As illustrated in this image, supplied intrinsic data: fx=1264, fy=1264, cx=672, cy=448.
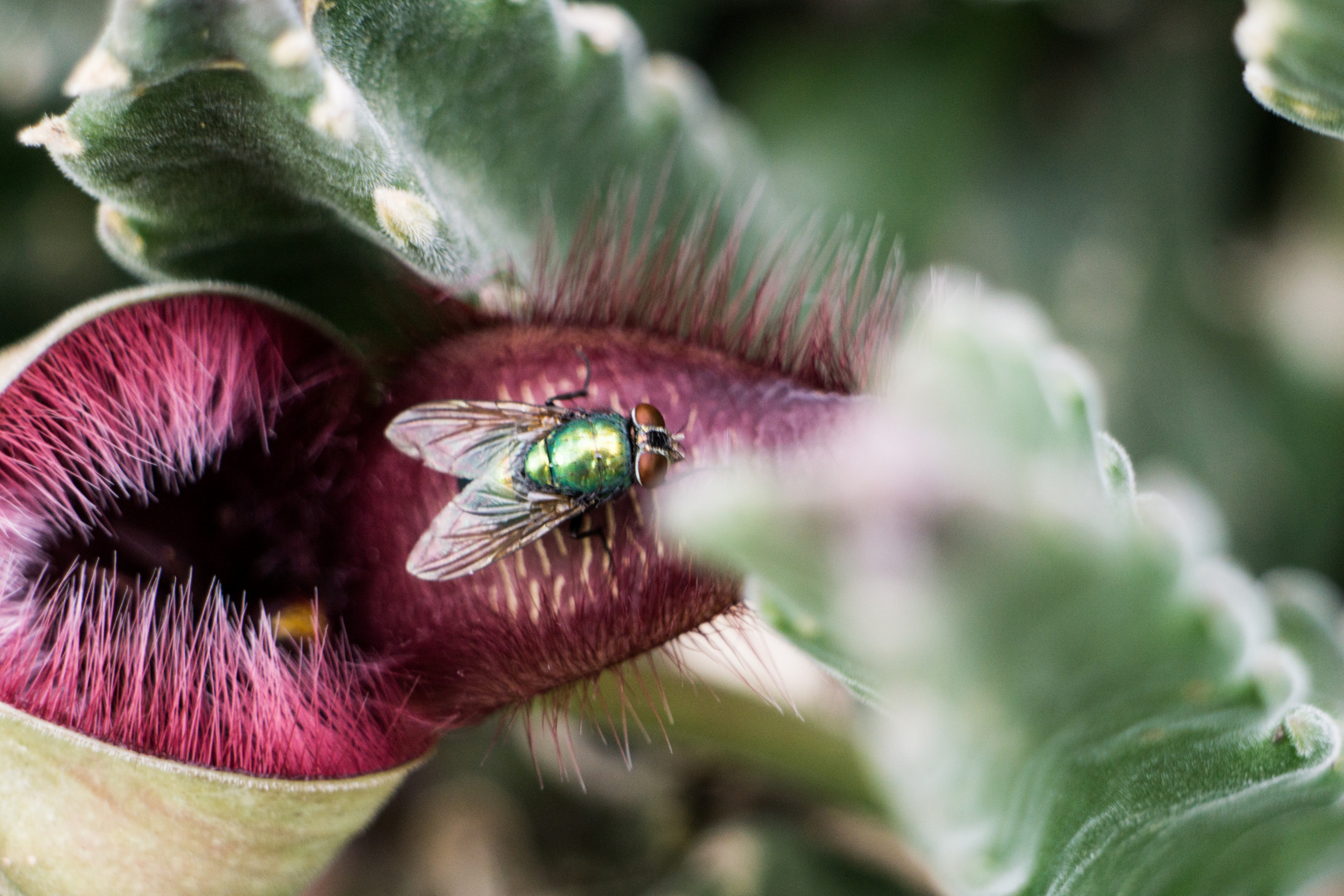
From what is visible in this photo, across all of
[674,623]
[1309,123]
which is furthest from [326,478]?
[1309,123]

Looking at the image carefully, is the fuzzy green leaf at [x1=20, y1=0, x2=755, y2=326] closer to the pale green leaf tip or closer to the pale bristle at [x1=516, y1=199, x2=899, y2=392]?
the pale bristle at [x1=516, y1=199, x2=899, y2=392]

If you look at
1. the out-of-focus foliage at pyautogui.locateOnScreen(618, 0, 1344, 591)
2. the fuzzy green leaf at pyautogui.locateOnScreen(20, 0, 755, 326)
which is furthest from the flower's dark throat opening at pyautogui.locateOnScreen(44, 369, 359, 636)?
the out-of-focus foliage at pyautogui.locateOnScreen(618, 0, 1344, 591)

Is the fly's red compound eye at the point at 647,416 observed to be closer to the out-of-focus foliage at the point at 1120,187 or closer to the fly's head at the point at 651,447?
the fly's head at the point at 651,447

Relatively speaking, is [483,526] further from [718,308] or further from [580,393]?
[718,308]

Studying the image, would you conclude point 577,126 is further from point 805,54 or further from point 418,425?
point 805,54

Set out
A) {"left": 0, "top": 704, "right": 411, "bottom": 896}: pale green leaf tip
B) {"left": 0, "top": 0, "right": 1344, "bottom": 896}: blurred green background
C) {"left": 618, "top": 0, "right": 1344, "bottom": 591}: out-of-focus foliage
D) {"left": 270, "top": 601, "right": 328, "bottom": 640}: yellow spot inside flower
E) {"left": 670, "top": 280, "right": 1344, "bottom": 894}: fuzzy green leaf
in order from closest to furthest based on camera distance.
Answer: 1. {"left": 670, "top": 280, "right": 1344, "bottom": 894}: fuzzy green leaf
2. {"left": 0, "top": 704, "right": 411, "bottom": 896}: pale green leaf tip
3. {"left": 270, "top": 601, "right": 328, "bottom": 640}: yellow spot inside flower
4. {"left": 0, "top": 0, "right": 1344, "bottom": 896}: blurred green background
5. {"left": 618, "top": 0, "right": 1344, "bottom": 591}: out-of-focus foliage

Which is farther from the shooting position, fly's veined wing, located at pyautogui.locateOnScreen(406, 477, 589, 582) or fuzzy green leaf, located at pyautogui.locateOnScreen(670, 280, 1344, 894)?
fly's veined wing, located at pyautogui.locateOnScreen(406, 477, 589, 582)
